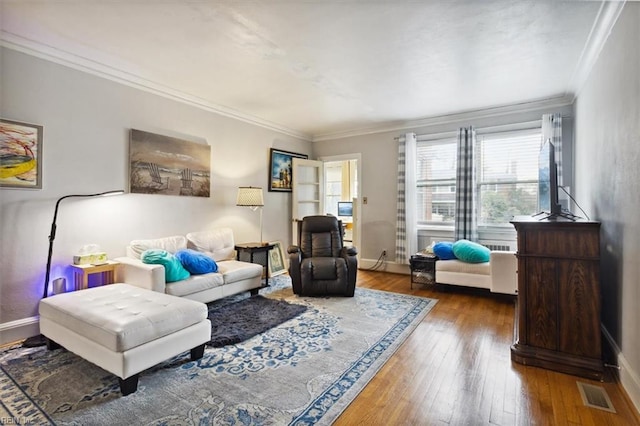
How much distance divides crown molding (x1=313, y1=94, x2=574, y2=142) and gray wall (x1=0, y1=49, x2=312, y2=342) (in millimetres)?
2670

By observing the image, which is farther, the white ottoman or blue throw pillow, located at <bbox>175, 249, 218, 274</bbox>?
blue throw pillow, located at <bbox>175, 249, 218, 274</bbox>

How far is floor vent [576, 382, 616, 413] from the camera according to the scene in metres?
1.84

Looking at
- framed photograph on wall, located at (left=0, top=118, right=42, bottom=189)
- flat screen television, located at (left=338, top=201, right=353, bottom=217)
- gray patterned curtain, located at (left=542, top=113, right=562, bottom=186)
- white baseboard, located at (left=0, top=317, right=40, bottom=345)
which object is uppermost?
gray patterned curtain, located at (left=542, top=113, right=562, bottom=186)

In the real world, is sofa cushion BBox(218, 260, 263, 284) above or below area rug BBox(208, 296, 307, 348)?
above

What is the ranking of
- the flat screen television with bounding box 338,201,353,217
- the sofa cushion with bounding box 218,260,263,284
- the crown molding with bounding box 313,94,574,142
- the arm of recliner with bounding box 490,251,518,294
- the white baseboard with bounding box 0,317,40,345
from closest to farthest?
the white baseboard with bounding box 0,317,40,345 → the sofa cushion with bounding box 218,260,263,284 → the arm of recliner with bounding box 490,251,518,294 → the crown molding with bounding box 313,94,574,142 → the flat screen television with bounding box 338,201,353,217

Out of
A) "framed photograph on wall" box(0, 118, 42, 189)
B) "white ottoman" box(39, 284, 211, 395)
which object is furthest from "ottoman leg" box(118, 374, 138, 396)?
"framed photograph on wall" box(0, 118, 42, 189)

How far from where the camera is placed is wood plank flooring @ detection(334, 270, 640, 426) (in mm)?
1729

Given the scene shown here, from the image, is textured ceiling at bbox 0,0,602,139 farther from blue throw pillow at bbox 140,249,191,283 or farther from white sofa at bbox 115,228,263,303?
blue throw pillow at bbox 140,249,191,283

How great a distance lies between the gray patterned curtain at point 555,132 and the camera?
13.4 ft

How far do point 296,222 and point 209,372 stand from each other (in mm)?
3637

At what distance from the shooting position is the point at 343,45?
2.77 metres

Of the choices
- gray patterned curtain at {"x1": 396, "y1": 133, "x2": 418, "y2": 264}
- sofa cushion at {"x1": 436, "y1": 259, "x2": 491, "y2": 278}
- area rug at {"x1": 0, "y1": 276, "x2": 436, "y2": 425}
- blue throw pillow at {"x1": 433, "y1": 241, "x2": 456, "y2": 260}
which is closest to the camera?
area rug at {"x1": 0, "y1": 276, "x2": 436, "y2": 425}

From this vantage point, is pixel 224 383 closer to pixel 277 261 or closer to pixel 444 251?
pixel 277 261

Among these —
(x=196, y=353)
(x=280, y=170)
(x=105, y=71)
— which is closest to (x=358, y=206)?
(x=280, y=170)
